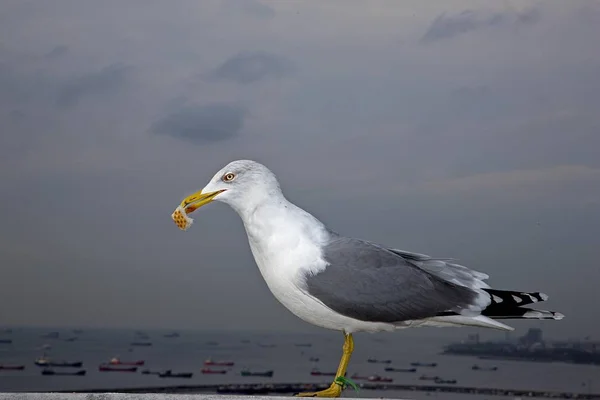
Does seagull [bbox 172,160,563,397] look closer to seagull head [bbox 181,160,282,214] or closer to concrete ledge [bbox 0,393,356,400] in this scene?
seagull head [bbox 181,160,282,214]

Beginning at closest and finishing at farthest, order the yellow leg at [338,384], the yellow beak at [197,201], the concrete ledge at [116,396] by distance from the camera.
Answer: the concrete ledge at [116,396] → the yellow leg at [338,384] → the yellow beak at [197,201]

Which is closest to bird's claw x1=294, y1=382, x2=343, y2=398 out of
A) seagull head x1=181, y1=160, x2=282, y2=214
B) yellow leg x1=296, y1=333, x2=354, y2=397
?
yellow leg x1=296, y1=333, x2=354, y2=397

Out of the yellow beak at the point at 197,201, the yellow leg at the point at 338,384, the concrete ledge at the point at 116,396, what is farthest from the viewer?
the yellow beak at the point at 197,201

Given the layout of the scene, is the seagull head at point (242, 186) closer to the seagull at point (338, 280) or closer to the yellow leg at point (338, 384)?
the seagull at point (338, 280)

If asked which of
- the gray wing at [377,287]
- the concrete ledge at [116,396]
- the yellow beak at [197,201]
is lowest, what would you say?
the concrete ledge at [116,396]

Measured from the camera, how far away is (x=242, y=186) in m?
4.25

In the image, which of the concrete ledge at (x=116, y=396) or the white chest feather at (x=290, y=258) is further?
the white chest feather at (x=290, y=258)

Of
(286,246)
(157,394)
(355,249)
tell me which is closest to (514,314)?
(355,249)

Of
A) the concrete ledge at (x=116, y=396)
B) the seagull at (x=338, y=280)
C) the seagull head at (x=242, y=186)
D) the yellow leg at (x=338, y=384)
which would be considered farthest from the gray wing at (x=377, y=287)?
the concrete ledge at (x=116, y=396)

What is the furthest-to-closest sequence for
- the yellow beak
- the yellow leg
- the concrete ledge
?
1. the yellow beak
2. the yellow leg
3. the concrete ledge

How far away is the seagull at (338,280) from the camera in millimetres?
4141

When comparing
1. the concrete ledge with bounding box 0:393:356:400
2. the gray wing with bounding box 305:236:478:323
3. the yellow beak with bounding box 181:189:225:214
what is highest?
the yellow beak with bounding box 181:189:225:214

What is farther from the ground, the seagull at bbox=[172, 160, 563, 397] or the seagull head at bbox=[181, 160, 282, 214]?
the seagull head at bbox=[181, 160, 282, 214]

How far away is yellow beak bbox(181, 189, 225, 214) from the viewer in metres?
4.29
